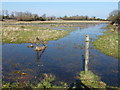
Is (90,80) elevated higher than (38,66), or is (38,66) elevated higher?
(38,66)

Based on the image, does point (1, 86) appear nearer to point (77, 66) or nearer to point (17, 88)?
point (17, 88)

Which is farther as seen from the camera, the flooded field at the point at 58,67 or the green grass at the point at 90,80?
the flooded field at the point at 58,67

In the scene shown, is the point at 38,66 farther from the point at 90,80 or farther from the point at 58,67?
the point at 90,80

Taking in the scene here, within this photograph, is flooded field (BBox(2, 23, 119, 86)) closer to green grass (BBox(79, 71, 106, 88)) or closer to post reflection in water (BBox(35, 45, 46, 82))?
post reflection in water (BBox(35, 45, 46, 82))

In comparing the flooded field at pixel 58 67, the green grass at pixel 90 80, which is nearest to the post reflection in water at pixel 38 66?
the flooded field at pixel 58 67

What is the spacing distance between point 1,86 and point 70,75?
6708 mm

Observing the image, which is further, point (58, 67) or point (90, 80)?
point (58, 67)

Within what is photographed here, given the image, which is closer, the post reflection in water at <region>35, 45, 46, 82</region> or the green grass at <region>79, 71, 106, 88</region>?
the green grass at <region>79, 71, 106, 88</region>

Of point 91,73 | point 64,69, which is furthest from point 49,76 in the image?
point 91,73

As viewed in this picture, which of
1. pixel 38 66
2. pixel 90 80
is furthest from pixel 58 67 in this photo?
pixel 90 80

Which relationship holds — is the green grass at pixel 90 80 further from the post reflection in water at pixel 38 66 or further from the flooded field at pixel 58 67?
the post reflection in water at pixel 38 66

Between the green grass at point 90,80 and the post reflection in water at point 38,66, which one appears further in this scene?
the post reflection in water at point 38,66

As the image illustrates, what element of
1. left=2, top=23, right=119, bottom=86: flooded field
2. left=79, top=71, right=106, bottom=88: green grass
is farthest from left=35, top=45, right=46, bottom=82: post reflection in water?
left=79, top=71, right=106, bottom=88: green grass

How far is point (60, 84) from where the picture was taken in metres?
12.4
